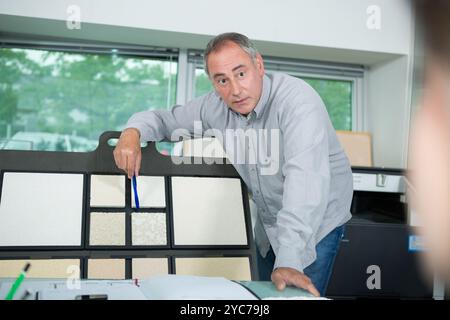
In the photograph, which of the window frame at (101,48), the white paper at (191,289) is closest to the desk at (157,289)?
the white paper at (191,289)

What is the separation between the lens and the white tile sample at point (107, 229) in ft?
1.80

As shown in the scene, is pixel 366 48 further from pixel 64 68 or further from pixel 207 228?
pixel 207 228

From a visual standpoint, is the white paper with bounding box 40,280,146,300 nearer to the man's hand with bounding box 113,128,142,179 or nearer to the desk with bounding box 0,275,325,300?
the desk with bounding box 0,275,325,300

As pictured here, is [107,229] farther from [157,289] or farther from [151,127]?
[151,127]

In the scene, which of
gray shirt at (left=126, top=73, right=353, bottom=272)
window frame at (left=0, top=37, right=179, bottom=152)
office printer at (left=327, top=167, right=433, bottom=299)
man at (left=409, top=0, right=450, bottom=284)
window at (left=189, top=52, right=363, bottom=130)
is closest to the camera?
gray shirt at (left=126, top=73, right=353, bottom=272)

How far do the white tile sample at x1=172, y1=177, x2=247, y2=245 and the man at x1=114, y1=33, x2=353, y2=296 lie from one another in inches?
2.3

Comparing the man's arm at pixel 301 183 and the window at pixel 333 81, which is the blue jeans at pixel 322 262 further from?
the window at pixel 333 81

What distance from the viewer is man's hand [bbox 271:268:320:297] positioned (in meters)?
0.49

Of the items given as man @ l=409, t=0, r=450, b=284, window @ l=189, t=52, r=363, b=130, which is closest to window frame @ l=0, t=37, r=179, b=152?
window @ l=189, t=52, r=363, b=130

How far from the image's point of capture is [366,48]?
1.73 metres

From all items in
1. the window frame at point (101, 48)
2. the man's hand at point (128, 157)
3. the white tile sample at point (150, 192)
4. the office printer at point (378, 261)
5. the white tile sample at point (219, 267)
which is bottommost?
the office printer at point (378, 261)

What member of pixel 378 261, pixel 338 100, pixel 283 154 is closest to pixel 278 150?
pixel 283 154

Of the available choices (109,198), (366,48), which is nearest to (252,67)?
(109,198)

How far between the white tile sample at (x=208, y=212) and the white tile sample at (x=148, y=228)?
0.02 m
